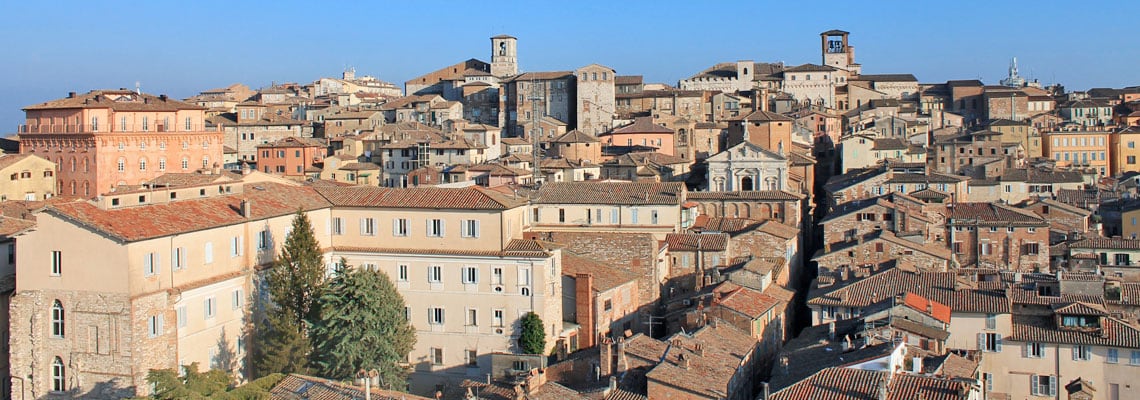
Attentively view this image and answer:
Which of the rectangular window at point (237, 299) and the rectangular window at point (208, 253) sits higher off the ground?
the rectangular window at point (208, 253)

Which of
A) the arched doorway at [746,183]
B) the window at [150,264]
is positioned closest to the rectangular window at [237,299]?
the window at [150,264]

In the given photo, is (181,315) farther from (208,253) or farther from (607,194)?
(607,194)

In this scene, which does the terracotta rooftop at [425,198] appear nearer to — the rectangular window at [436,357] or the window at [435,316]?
the window at [435,316]

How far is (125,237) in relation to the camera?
25828 mm

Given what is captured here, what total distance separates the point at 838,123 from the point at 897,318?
47567 mm

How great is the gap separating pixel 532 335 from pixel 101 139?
28983 millimetres

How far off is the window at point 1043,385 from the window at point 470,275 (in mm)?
14202

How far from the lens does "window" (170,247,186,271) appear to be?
27344 millimetres

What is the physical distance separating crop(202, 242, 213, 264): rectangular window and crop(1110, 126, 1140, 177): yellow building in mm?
58342

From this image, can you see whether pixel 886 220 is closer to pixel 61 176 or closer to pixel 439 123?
pixel 61 176

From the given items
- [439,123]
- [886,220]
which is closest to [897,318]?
[886,220]

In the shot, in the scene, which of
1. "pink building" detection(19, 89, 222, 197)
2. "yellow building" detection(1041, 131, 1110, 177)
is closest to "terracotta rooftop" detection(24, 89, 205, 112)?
"pink building" detection(19, 89, 222, 197)

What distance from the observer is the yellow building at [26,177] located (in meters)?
46.2

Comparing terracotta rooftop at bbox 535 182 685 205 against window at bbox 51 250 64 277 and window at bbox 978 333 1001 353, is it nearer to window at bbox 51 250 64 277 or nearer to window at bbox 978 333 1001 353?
window at bbox 978 333 1001 353
